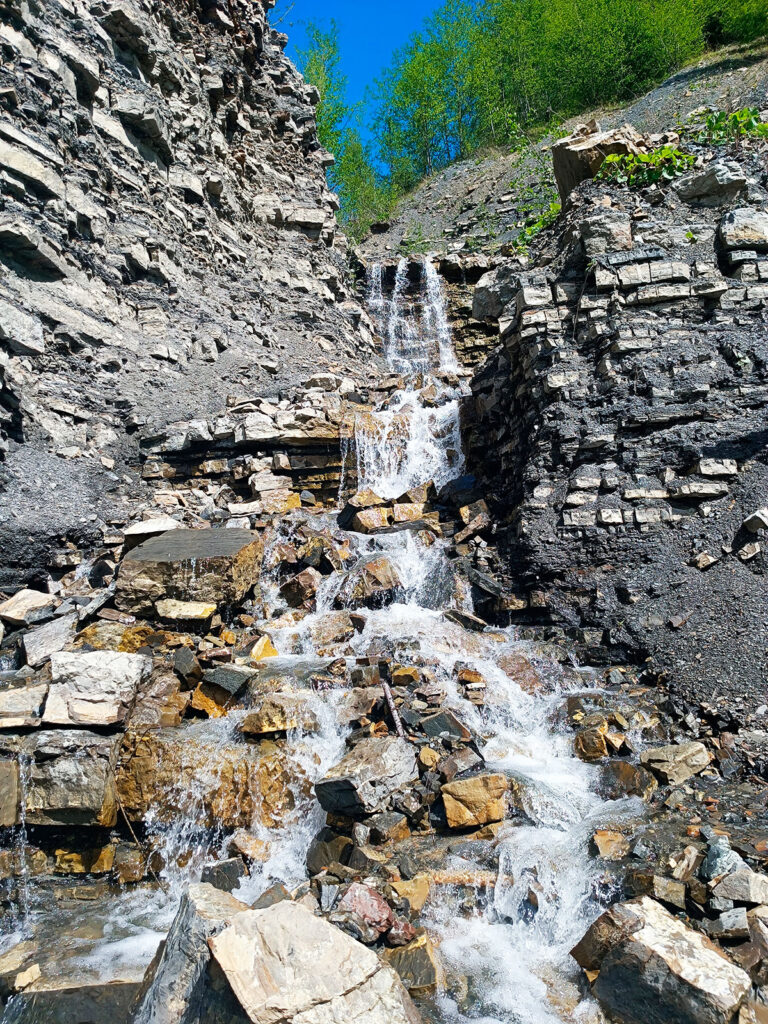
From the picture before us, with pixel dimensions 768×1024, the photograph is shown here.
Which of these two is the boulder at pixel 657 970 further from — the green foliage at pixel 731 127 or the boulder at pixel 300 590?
the green foliage at pixel 731 127

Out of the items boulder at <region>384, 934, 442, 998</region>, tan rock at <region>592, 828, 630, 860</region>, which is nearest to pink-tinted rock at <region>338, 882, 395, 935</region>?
boulder at <region>384, 934, 442, 998</region>

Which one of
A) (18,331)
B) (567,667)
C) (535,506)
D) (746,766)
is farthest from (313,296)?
(746,766)

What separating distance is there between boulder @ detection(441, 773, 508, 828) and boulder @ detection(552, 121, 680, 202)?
864 centimetres

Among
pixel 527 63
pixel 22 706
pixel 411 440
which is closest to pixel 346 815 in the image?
pixel 22 706

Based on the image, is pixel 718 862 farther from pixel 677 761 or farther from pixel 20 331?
pixel 20 331

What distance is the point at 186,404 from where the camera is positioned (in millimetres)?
12367

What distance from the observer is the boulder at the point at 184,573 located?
288 inches

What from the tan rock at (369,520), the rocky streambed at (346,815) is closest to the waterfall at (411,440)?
the tan rock at (369,520)

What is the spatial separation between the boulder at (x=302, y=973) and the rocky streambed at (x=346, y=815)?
11mm

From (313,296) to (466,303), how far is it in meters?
5.36

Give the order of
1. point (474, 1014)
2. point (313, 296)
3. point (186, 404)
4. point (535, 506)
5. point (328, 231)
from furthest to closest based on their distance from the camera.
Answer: point (328, 231) → point (313, 296) → point (186, 404) → point (535, 506) → point (474, 1014)

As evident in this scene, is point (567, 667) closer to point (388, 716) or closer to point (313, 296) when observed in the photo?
point (388, 716)

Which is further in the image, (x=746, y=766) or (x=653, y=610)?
(x=653, y=610)

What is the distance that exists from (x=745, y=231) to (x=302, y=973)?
9165 mm
